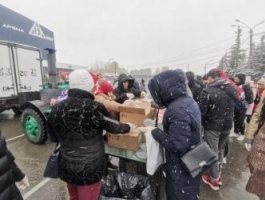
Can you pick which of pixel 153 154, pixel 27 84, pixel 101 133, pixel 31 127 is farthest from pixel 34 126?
pixel 153 154

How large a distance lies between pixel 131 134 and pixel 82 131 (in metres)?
0.61

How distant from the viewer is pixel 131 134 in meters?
2.26

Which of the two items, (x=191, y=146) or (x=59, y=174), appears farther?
(x=59, y=174)

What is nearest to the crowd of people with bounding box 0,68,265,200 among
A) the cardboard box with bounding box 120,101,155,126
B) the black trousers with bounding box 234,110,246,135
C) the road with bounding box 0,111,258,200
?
the cardboard box with bounding box 120,101,155,126

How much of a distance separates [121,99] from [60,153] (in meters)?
2.18

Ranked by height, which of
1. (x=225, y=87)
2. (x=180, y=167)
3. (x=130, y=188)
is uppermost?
(x=225, y=87)

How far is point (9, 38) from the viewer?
1694 centimetres

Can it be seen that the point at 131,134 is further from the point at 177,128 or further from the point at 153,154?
the point at 177,128

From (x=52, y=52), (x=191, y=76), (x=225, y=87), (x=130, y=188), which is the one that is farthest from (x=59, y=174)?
(x=52, y=52)

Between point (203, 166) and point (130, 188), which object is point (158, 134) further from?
point (130, 188)

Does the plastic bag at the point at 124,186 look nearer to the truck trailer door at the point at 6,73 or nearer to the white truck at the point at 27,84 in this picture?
the white truck at the point at 27,84

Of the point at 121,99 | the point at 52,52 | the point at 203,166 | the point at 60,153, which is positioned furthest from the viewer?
the point at 52,52

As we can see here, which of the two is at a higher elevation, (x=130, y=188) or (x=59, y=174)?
(x=59, y=174)

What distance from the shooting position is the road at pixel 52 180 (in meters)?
3.14
